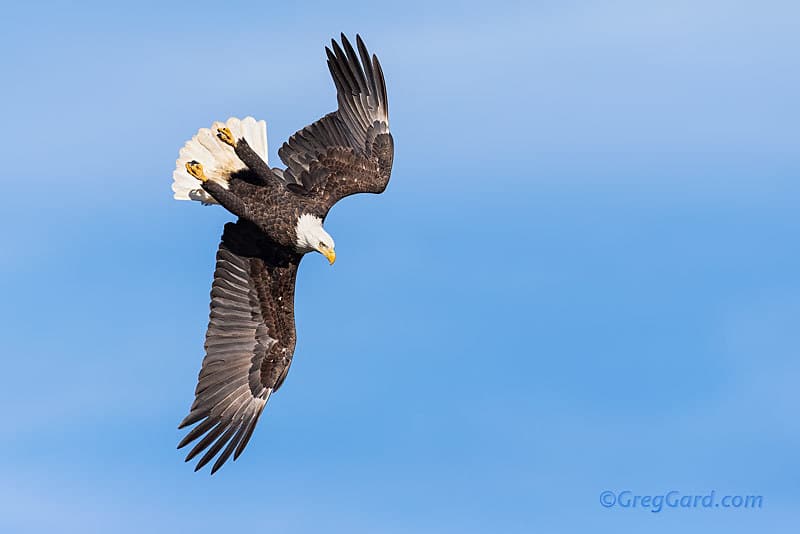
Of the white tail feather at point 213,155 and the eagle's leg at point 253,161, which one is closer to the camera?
the eagle's leg at point 253,161

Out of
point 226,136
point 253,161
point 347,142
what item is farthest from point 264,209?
point 347,142

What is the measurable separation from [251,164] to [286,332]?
179 centimetres

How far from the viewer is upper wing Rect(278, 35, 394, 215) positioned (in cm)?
1523

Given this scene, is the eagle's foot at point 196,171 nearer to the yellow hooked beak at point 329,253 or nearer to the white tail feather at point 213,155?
the white tail feather at point 213,155

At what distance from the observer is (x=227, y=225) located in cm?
1516

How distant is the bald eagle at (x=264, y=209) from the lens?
48.0 ft

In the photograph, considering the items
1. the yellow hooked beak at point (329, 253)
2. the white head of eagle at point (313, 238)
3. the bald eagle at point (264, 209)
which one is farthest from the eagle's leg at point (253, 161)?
the yellow hooked beak at point (329, 253)

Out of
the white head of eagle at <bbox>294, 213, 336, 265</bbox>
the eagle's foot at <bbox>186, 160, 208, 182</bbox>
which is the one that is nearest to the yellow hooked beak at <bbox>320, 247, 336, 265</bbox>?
the white head of eagle at <bbox>294, 213, 336, 265</bbox>

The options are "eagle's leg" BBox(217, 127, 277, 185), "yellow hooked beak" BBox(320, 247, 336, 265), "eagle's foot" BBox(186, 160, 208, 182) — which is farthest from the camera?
"eagle's foot" BBox(186, 160, 208, 182)

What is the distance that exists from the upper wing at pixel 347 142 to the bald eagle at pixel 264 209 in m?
0.01

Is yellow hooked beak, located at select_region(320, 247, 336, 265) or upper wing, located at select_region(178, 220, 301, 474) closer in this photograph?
yellow hooked beak, located at select_region(320, 247, 336, 265)

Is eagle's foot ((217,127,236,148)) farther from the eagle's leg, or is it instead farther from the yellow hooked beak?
the yellow hooked beak

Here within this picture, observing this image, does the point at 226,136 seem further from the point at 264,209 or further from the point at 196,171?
the point at 264,209

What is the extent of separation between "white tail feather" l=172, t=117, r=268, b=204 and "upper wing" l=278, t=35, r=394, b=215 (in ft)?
1.17
